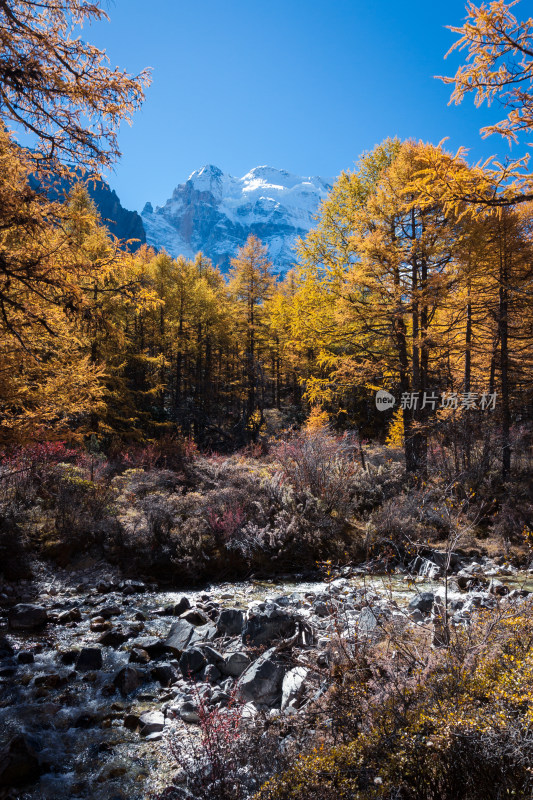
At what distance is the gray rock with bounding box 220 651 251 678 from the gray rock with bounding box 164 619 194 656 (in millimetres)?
794

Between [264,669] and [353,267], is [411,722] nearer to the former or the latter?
[264,669]

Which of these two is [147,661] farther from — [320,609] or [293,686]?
[320,609]

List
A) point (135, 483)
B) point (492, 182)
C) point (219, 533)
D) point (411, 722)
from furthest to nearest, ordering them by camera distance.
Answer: point (135, 483)
point (219, 533)
point (492, 182)
point (411, 722)

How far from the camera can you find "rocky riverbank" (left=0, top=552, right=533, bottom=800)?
3367 mm

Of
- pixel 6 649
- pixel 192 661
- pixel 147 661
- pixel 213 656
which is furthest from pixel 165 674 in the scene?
pixel 6 649

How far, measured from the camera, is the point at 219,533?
8.45 meters

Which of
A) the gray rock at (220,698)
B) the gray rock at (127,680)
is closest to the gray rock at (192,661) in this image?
the gray rock at (127,680)

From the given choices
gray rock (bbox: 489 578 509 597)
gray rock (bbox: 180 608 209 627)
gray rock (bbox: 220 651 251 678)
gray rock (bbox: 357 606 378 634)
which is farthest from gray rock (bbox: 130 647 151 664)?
gray rock (bbox: 489 578 509 597)

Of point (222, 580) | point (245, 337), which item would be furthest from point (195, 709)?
point (245, 337)

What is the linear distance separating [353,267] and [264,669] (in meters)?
9.86

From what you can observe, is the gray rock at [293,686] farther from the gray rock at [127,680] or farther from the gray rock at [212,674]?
the gray rock at [127,680]

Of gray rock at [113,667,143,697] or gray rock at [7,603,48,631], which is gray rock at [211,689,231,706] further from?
gray rock at [7,603,48,631]

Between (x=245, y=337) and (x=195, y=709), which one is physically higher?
(x=245, y=337)

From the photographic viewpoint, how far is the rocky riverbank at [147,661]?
3367mm
